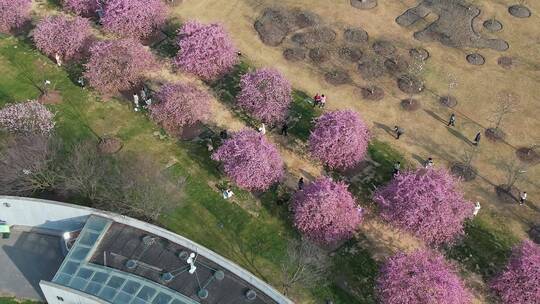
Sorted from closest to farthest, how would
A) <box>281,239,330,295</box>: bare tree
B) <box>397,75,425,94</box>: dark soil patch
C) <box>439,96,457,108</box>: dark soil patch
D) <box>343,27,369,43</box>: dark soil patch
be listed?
1. <box>281,239,330,295</box>: bare tree
2. <box>439,96,457,108</box>: dark soil patch
3. <box>397,75,425,94</box>: dark soil patch
4. <box>343,27,369,43</box>: dark soil patch

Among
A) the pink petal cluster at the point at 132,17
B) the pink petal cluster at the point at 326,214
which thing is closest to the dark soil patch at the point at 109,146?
the pink petal cluster at the point at 132,17

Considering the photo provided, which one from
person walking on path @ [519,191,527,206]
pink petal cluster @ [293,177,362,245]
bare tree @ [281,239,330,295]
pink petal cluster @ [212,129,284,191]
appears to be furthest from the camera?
person walking on path @ [519,191,527,206]

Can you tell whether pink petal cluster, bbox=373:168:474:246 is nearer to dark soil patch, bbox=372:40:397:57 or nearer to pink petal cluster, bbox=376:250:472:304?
pink petal cluster, bbox=376:250:472:304

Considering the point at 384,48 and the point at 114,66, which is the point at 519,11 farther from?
the point at 114,66

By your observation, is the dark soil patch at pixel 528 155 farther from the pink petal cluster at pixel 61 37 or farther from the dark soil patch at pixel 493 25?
the pink petal cluster at pixel 61 37

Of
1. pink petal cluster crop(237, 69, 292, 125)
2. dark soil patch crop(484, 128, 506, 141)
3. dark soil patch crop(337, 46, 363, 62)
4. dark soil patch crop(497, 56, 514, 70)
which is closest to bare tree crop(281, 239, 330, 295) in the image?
pink petal cluster crop(237, 69, 292, 125)

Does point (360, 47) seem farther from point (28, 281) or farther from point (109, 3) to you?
point (28, 281)

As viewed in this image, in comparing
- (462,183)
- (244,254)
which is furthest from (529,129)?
(244,254)
